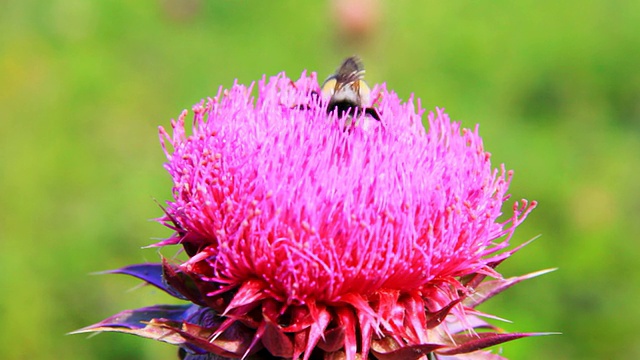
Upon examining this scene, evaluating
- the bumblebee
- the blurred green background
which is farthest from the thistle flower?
the blurred green background

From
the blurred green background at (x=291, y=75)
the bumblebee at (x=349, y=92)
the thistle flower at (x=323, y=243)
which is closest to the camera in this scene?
the thistle flower at (x=323, y=243)

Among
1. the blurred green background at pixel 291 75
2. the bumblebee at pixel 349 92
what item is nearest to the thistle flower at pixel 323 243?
the bumblebee at pixel 349 92

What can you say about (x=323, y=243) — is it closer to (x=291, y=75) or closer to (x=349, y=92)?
(x=349, y=92)

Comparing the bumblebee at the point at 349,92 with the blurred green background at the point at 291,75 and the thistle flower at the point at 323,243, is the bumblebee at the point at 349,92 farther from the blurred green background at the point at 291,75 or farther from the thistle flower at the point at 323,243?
the blurred green background at the point at 291,75

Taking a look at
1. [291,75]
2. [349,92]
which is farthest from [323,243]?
[291,75]

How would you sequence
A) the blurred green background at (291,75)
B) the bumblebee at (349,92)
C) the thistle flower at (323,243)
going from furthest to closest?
the blurred green background at (291,75) → the bumblebee at (349,92) → the thistle flower at (323,243)

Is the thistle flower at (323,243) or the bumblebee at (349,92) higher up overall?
the bumblebee at (349,92)

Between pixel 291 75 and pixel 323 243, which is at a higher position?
pixel 291 75

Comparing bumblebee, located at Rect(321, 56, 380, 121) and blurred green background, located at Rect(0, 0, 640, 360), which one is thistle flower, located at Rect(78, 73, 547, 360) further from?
blurred green background, located at Rect(0, 0, 640, 360)
